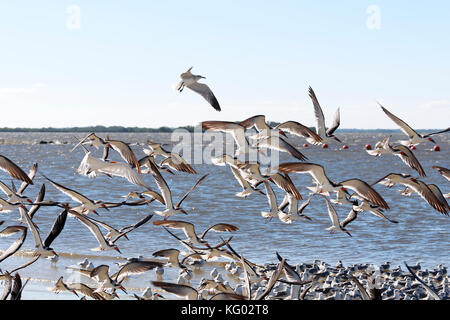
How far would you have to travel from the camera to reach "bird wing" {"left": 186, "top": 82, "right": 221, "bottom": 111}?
15.2 meters

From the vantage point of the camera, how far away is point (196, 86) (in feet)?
50.7

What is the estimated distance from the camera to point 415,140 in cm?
1438

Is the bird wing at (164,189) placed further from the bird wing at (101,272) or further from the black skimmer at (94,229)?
the bird wing at (101,272)

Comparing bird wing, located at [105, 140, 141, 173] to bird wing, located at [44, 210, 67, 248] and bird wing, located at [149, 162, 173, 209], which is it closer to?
bird wing, located at [149, 162, 173, 209]

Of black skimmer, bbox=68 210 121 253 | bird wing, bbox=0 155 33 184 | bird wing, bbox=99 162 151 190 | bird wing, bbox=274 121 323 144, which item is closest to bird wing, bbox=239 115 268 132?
bird wing, bbox=274 121 323 144

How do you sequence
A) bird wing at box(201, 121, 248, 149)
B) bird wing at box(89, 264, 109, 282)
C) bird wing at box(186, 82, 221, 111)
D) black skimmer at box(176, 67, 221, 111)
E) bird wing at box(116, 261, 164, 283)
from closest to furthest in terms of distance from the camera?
bird wing at box(116, 261, 164, 283)
bird wing at box(89, 264, 109, 282)
bird wing at box(201, 121, 248, 149)
black skimmer at box(176, 67, 221, 111)
bird wing at box(186, 82, 221, 111)

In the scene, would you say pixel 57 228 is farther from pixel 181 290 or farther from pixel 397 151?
pixel 397 151

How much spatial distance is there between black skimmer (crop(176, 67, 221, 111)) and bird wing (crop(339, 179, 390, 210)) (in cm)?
349

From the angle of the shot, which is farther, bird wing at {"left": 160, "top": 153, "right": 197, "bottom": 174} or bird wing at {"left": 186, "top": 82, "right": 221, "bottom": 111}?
bird wing at {"left": 186, "top": 82, "right": 221, "bottom": 111}

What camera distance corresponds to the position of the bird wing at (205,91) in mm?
15219

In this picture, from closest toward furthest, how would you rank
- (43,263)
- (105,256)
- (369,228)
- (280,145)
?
1. (280,145)
2. (43,263)
3. (105,256)
4. (369,228)
